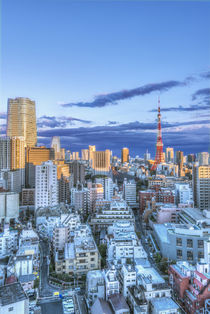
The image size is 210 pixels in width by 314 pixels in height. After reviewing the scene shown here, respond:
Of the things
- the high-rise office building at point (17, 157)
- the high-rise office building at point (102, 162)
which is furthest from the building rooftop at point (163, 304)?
the high-rise office building at point (102, 162)

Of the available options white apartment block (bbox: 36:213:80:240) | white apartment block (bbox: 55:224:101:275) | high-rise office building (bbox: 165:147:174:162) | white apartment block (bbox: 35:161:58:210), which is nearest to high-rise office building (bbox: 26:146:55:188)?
white apartment block (bbox: 35:161:58:210)

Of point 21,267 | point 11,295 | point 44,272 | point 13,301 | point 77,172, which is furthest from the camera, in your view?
point 77,172

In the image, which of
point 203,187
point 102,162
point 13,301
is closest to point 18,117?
point 102,162

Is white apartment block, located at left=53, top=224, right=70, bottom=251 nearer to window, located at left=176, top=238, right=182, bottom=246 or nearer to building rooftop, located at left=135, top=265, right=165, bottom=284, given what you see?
building rooftop, located at left=135, top=265, right=165, bottom=284

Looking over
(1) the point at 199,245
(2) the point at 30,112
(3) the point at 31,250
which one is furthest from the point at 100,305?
(2) the point at 30,112

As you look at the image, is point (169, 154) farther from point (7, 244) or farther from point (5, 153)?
point (7, 244)
